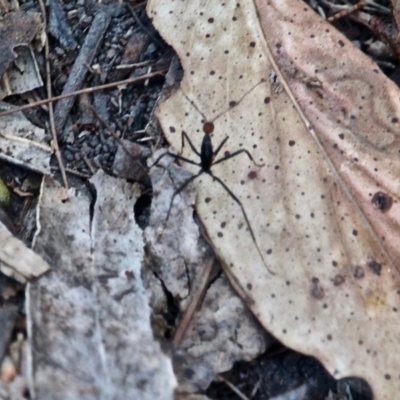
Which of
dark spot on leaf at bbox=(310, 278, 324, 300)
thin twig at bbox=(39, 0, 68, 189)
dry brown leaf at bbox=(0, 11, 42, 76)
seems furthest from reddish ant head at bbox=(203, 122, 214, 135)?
dry brown leaf at bbox=(0, 11, 42, 76)

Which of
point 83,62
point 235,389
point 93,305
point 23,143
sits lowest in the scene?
point 235,389

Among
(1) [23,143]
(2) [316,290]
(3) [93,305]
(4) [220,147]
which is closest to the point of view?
(3) [93,305]

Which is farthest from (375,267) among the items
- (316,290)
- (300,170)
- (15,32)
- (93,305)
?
(15,32)

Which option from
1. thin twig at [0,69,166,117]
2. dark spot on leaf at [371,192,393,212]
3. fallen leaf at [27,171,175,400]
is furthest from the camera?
thin twig at [0,69,166,117]

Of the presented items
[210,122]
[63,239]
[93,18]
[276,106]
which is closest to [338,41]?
[276,106]

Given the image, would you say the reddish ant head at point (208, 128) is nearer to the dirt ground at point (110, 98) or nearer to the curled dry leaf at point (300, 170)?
the curled dry leaf at point (300, 170)

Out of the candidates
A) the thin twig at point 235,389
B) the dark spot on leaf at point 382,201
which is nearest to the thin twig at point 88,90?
the dark spot on leaf at point 382,201

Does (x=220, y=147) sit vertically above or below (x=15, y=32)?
below

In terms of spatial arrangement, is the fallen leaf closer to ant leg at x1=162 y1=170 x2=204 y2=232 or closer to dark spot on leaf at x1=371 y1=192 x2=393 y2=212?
ant leg at x1=162 y1=170 x2=204 y2=232

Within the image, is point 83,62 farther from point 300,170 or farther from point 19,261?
point 300,170
